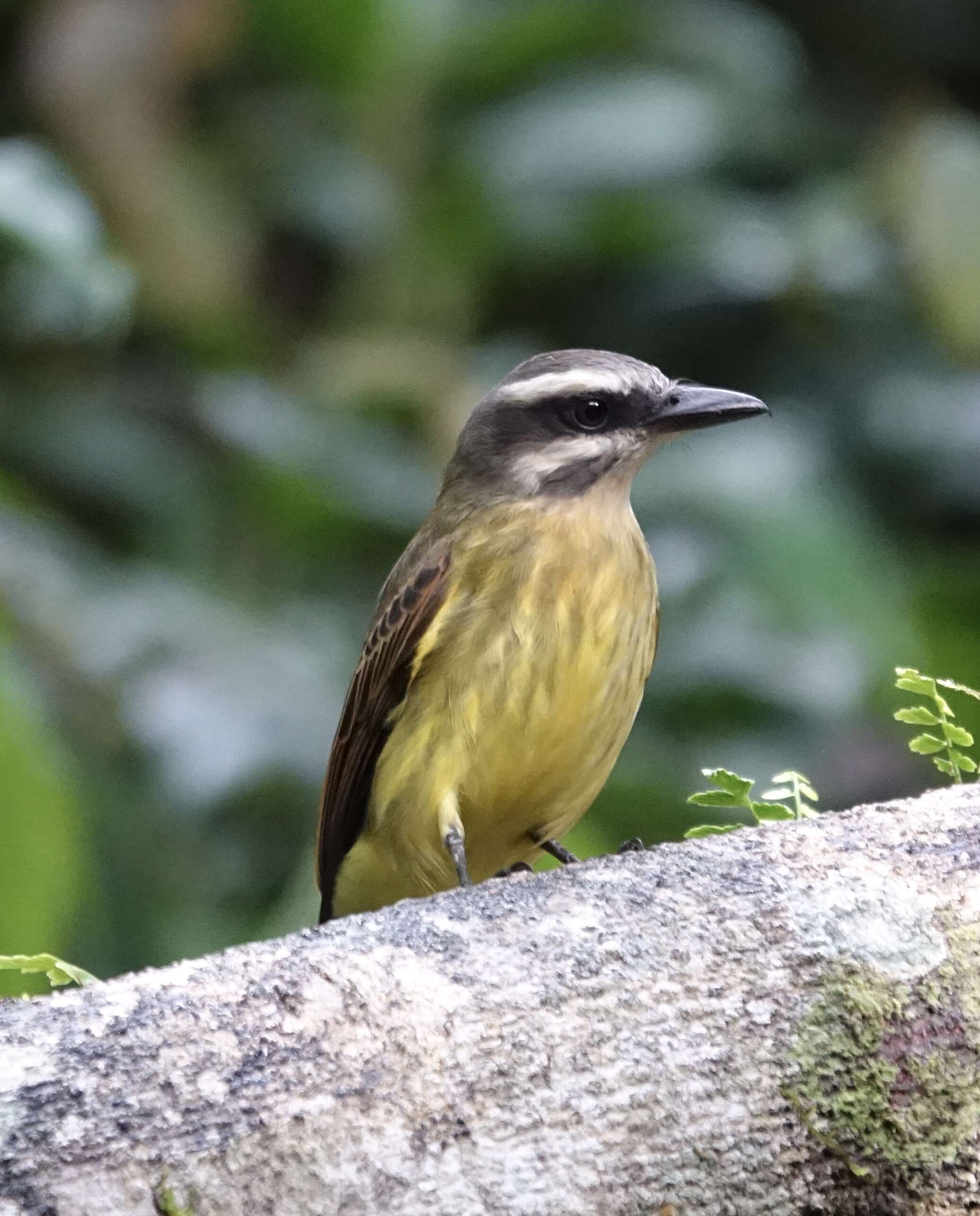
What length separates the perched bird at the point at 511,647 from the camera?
2418 mm

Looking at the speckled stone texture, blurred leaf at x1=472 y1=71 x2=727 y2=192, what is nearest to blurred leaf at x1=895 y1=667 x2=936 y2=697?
the speckled stone texture

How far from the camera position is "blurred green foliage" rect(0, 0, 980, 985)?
3180 millimetres

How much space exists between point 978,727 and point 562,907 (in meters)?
1.73

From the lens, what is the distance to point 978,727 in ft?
10.3

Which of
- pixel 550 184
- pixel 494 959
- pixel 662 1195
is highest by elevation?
pixel 550 184

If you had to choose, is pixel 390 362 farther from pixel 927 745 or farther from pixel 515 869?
pixel 927 745

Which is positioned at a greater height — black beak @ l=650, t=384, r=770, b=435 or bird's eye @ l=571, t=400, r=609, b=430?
bird's eye @ l=571, t=400, r=609, b=430

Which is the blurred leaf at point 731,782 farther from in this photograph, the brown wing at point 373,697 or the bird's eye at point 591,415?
the bird's eye at point 591,415

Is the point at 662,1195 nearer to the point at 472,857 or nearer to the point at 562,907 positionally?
the point at 562,907

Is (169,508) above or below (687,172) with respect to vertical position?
below

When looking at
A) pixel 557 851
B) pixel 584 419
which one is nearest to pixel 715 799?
pixel 557 851

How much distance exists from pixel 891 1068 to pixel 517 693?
98cm

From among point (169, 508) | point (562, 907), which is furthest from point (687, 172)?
point (562, 907)

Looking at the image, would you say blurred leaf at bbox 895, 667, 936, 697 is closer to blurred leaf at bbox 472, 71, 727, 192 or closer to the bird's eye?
the bird's eye
